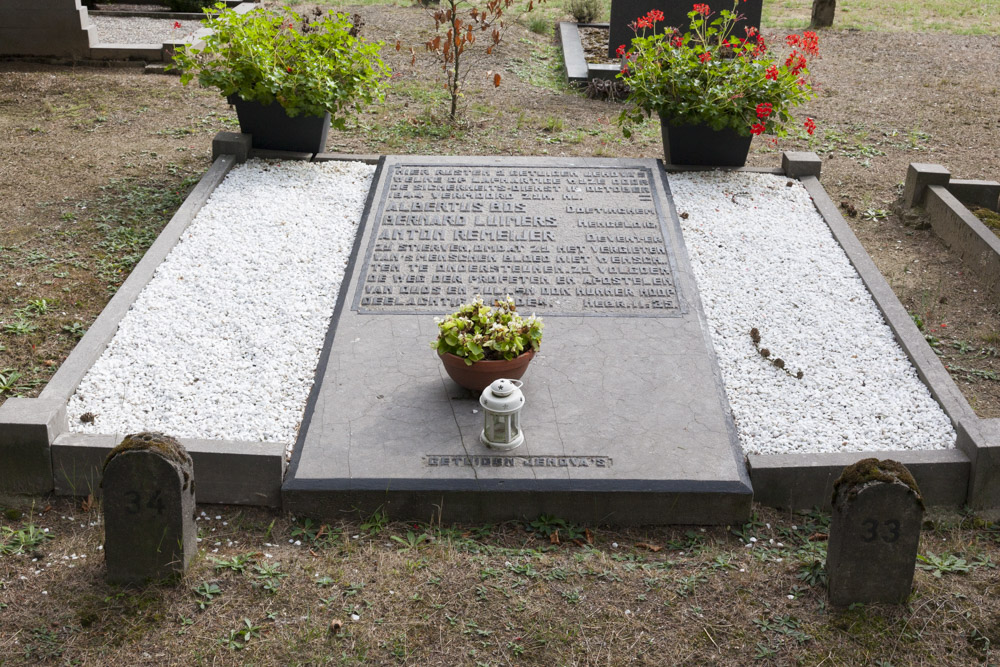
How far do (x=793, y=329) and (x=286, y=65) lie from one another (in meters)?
4.71

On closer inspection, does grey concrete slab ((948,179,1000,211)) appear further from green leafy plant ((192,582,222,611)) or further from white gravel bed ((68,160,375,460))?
green leafy plant ((192,582,222,611))

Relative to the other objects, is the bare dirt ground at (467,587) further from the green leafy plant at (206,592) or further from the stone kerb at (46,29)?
the stone kerb at (46,29)

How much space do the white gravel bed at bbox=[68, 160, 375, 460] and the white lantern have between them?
Answer: 1.03m

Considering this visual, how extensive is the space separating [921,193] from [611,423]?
4.45 meters

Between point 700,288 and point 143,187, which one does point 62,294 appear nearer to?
point 143,187

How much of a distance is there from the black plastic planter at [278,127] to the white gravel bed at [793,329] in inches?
119

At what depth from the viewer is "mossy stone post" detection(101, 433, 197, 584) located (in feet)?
12.0

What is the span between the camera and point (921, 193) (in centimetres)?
777

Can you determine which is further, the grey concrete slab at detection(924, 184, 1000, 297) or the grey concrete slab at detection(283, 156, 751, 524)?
the grey concrete slab at detection(924, 184, 1000, 297)

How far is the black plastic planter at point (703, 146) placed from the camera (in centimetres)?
783

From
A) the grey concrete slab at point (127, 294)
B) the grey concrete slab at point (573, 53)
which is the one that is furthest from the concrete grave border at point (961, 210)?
the grey concrete slab at point (127, 294)

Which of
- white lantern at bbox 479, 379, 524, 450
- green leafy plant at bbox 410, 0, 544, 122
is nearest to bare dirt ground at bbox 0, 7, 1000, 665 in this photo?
white lantern at bbox 479, 379, 524, 450

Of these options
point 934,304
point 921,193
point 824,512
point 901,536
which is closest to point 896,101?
point 921,193

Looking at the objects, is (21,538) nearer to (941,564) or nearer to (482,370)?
(482,370)
